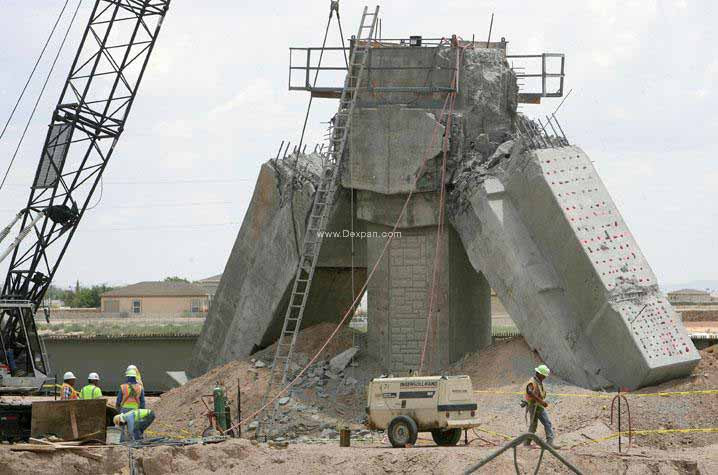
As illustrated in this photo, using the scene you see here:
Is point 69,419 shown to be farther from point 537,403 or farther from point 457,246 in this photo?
point 457,246

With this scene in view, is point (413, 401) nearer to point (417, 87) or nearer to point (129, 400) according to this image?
point (129, 400)

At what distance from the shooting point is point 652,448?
71.6 ft

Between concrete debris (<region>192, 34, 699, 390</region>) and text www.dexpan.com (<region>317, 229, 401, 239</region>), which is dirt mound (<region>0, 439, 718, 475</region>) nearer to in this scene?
concrete debris (<region>192, 34, 699, 390</region>)

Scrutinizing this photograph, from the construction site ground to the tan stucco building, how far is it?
5689 cm

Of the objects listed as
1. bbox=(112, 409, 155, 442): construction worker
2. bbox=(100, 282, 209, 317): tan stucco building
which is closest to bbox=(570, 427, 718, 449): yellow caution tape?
bbox=(112, 409, 155, 442): construction worker

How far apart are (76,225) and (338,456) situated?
1471 cm

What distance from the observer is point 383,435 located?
24.3 meters

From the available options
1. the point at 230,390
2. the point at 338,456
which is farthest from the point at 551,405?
the point at 230,390

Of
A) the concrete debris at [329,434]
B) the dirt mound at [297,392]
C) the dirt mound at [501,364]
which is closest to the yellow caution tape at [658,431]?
the dirt mound at [501,364]

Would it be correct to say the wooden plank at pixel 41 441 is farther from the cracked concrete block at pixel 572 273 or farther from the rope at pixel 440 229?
the cracked concrete block at pixel 572 273

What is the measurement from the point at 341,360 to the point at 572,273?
5.92 meters

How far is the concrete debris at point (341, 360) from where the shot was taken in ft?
91.8

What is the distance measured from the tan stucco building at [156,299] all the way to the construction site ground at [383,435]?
187ft

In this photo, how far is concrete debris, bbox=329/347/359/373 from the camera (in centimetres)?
2797
